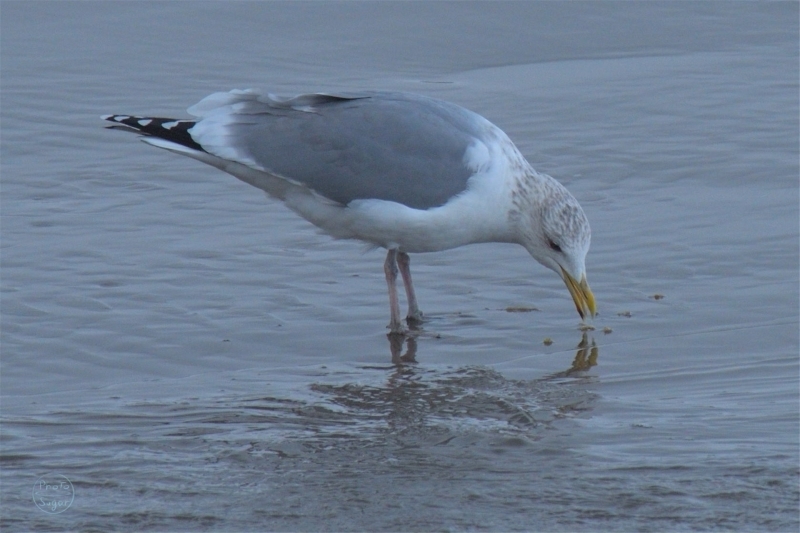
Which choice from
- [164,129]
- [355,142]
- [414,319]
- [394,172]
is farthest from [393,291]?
[164,129]

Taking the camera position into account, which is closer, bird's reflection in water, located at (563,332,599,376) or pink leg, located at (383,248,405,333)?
bird's reflection in water, located at (563,332,599,376)

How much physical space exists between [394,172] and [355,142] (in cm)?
26

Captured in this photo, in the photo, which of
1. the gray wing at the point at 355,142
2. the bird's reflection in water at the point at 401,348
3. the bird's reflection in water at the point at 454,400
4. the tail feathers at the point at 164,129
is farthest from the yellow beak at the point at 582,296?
the tail feathers at the point at 164,129

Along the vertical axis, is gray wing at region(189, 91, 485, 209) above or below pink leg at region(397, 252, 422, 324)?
above

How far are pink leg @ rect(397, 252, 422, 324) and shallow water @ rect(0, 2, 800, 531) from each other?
91 millimetres

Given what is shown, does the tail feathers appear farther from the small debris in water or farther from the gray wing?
the small debris in water

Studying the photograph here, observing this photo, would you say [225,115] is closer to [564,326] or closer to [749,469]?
[564,326]

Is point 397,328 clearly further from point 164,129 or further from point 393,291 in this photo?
point 164,129

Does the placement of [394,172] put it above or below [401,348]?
above

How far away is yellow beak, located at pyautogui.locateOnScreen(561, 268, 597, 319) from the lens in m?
6.08

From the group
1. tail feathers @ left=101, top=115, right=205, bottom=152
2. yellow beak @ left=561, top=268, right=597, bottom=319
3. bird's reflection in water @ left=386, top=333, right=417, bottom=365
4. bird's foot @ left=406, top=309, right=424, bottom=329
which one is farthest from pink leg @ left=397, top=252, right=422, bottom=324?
tail feathers @ left=101, top=115, right=205, bottom=152

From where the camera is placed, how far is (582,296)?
614cm

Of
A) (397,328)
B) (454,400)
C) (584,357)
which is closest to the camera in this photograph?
(454,400)

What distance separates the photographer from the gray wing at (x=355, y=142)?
619 centimetres
